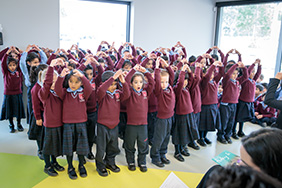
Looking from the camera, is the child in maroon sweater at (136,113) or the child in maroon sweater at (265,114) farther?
the child in maroon sweater at (265,114)

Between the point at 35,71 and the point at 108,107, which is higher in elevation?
the point at 35,71

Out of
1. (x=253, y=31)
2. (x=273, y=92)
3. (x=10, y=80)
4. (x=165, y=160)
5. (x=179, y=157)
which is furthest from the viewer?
(x=253, y=31)

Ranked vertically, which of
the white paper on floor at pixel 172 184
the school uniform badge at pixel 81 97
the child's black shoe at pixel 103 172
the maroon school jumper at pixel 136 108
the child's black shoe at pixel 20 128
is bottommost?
the child's black shoe at pixel 103 172

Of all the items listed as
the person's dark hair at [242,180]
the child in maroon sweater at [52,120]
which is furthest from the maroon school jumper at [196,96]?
the person's dark hair at [242,180]

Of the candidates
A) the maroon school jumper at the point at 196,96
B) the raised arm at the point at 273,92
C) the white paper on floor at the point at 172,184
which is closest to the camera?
the white paper on floor at the point at 172,184

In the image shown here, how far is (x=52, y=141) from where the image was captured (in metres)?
2.42

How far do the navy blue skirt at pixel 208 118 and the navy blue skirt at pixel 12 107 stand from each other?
2.81m

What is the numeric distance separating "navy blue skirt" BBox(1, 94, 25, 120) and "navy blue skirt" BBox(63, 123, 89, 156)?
1756mm

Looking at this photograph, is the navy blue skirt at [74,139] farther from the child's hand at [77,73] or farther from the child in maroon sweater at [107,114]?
the child's hand at [77,73]

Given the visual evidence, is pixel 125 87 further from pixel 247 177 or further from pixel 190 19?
pixel 190 19

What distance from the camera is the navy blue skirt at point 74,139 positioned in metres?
2.40

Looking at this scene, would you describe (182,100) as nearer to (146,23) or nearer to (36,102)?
(36,102)

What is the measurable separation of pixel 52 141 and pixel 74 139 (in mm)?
218

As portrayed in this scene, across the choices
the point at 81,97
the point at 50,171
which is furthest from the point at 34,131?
the point at 81,97
